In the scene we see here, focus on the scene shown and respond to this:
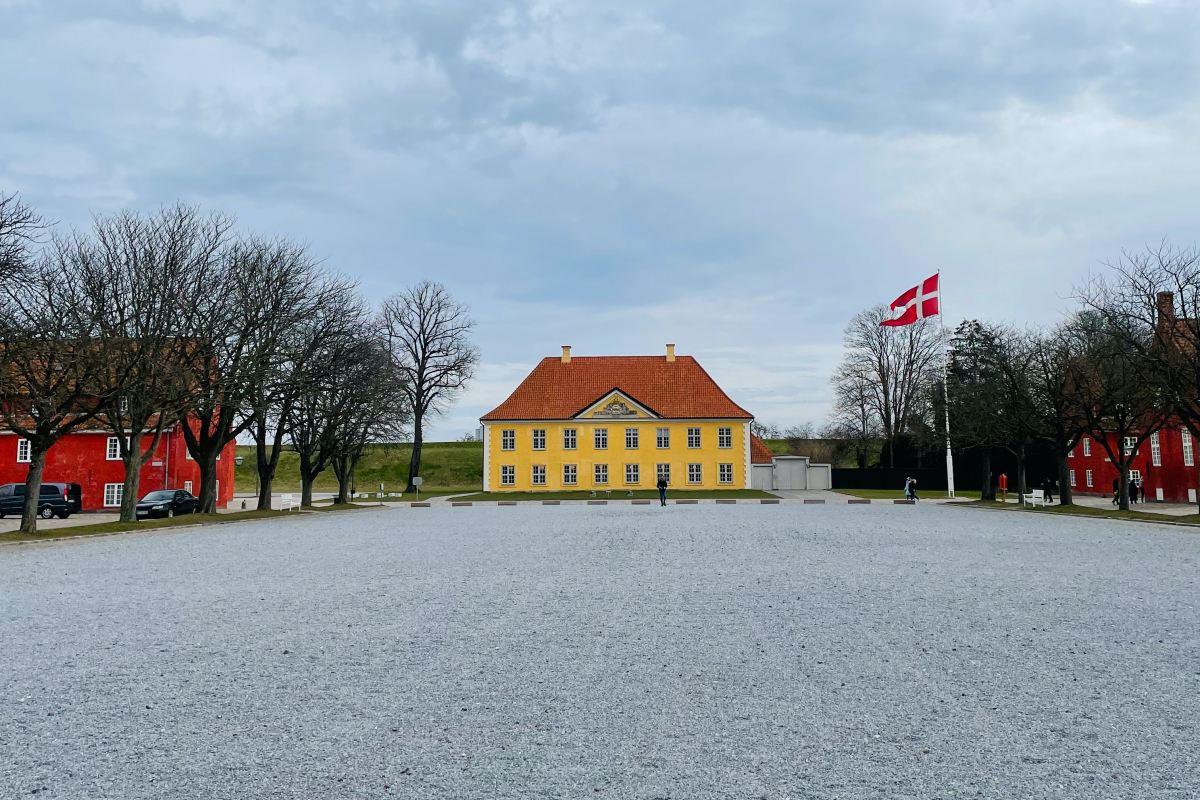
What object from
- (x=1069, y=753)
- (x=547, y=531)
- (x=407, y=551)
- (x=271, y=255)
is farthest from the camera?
(x=271, y=255)

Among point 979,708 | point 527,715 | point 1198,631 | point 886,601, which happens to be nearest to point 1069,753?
point 979,708

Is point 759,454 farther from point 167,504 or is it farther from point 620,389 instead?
point 167,504

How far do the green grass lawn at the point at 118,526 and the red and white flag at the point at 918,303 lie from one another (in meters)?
31.4

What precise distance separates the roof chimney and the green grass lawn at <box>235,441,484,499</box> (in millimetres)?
54395

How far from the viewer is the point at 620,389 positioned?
6425cm

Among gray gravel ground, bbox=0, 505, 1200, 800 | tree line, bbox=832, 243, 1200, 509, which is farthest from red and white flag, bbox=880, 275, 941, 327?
gray gravel ground, bbox=0, 505, 1200, 800

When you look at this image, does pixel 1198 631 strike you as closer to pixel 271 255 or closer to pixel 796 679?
pixel 796 679

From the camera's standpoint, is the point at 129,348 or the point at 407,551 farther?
the point at 129,348

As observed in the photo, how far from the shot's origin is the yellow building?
6394cm

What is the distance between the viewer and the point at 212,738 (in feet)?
17.6

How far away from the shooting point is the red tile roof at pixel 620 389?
64562 mm

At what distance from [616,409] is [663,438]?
4109 mm

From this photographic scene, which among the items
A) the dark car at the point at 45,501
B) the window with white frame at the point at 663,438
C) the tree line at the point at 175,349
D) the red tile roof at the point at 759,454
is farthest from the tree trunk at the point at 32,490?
the red tile roof at the point at 759,454

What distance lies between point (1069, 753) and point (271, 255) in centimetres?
3376
